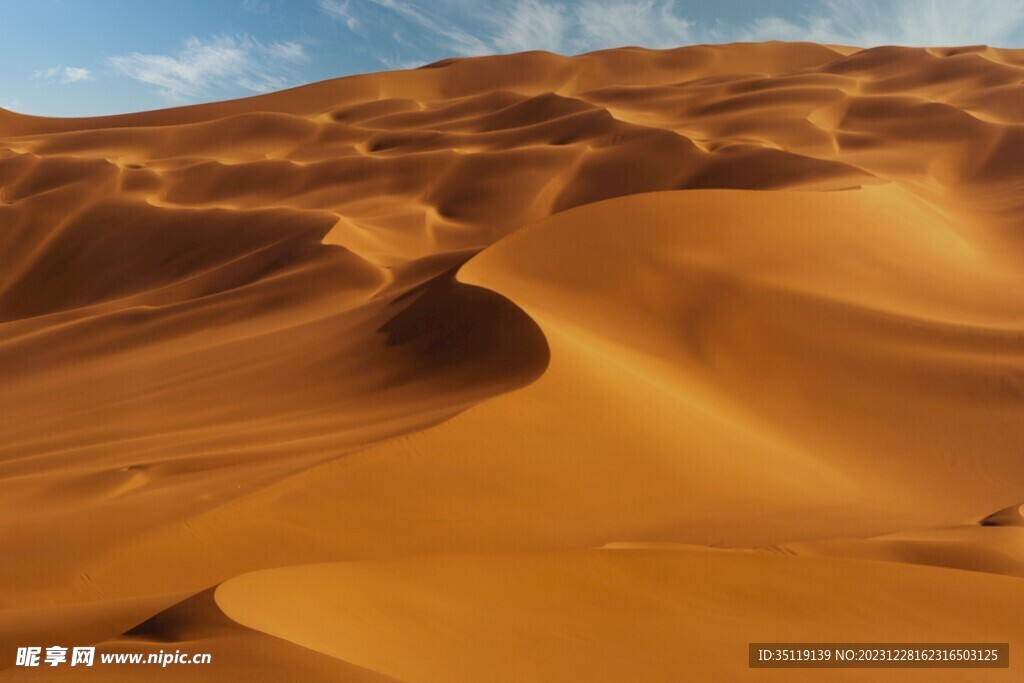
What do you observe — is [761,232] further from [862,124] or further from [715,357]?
[862,124]

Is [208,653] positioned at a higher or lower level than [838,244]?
lower

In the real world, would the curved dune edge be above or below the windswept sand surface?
below

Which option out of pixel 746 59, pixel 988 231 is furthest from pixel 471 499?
pixel 746 59

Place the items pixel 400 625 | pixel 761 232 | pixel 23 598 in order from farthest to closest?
pixel 761 232 → pixel 23 598 → pixel 400 625

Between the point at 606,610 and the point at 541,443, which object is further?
the point at 541,443

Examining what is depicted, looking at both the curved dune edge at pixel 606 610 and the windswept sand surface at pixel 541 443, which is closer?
the curved dune edge at pixel 606 610

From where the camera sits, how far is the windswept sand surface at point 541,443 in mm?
3922

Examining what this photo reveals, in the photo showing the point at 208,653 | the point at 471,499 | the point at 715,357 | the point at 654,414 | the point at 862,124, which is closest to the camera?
the point at 208,653

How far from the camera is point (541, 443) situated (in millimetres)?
6844

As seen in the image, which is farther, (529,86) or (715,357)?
(529,86)

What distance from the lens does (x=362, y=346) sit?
9719 mm

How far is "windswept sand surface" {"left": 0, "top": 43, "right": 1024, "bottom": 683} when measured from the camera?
12.9 feet

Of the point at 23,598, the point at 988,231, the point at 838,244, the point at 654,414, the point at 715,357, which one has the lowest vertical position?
the point at 23,598

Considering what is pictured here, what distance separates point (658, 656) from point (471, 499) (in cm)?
241
